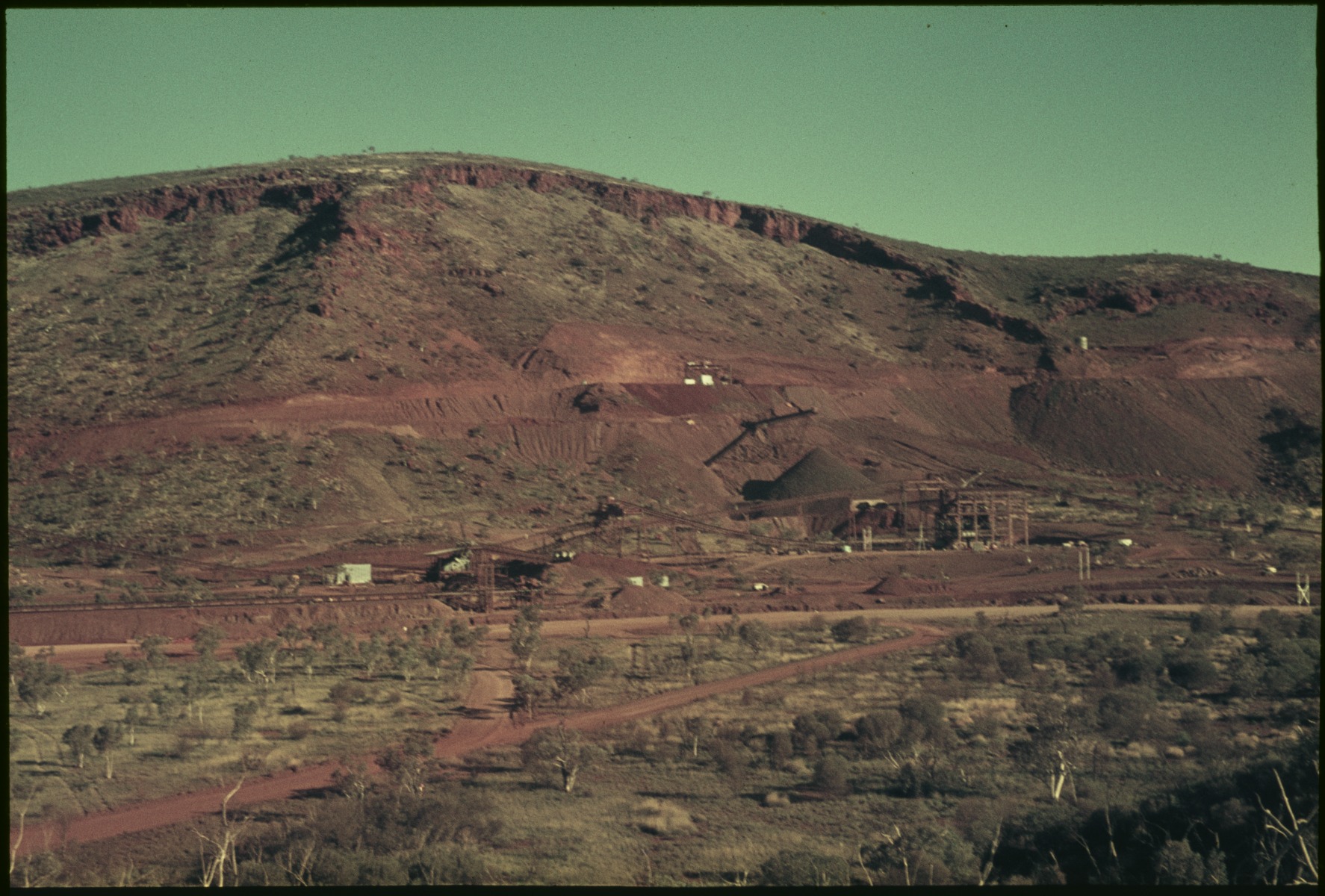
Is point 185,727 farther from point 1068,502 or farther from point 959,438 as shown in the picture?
point 959,438

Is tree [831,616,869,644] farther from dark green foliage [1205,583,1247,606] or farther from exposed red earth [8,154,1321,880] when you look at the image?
dark green foliage [1205,583,1247,606]

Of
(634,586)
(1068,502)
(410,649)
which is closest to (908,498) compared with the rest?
(1068,502)

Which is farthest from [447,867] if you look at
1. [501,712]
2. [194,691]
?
[194,691]

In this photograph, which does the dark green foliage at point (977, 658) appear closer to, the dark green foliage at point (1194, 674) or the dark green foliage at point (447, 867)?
the dark green foliage at point (1194, 674)

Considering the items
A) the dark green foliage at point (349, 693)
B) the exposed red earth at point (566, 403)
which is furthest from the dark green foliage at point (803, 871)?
the dark green foliage at point (349, 693)

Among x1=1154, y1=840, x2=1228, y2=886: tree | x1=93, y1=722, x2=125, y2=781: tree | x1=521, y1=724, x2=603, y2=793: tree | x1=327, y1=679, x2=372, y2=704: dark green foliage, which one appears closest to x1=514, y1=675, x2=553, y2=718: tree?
x1=521, y1=724, x2=603, y2=793: tree
